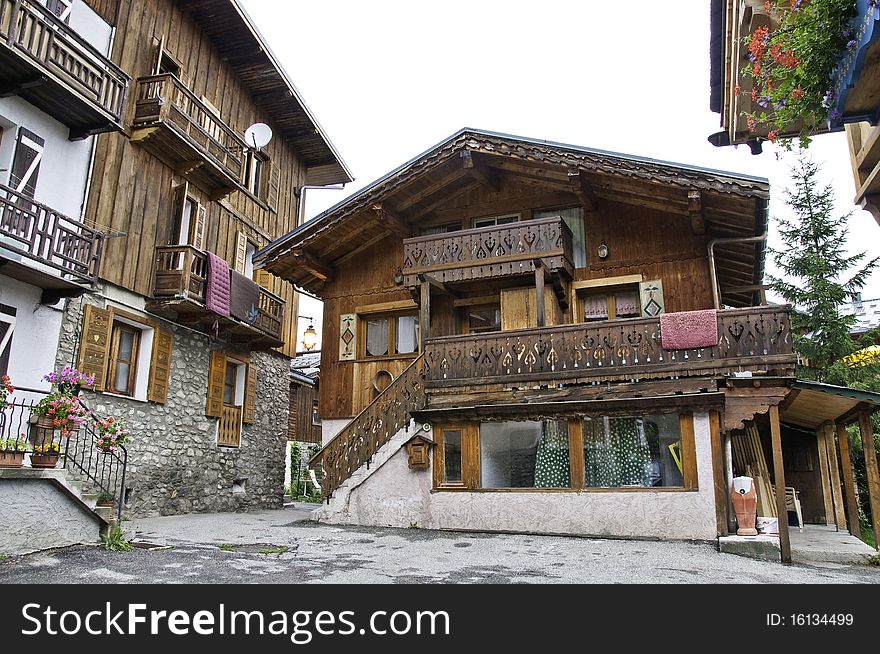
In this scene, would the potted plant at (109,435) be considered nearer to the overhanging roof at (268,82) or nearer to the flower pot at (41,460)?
the flower pot at (41,460)

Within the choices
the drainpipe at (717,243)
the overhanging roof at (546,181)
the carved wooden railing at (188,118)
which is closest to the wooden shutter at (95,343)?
the overhanging roof at (546,181)

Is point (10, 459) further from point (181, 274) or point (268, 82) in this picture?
point (268, 82)

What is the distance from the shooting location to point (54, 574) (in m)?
7.34

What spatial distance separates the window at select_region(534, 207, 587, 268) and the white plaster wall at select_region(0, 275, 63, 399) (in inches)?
405

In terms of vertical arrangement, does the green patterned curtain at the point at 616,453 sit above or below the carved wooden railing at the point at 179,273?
below

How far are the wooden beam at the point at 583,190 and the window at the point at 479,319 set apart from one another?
300 centimetres

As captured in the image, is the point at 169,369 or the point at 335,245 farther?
the point at 335,245

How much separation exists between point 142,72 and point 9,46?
4759 mm

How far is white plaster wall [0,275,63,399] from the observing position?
38.2 feet

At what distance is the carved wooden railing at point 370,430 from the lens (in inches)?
544

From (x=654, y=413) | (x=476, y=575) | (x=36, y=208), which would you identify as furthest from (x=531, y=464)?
(x=36, y=208)

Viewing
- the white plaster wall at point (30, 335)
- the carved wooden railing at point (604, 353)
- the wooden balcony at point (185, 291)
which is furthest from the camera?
the wooden balcony at point (185, 291)

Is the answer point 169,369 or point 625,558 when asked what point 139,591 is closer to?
A: point 625,558

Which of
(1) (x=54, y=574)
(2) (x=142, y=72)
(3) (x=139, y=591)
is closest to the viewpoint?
(3) (x=139, y=591)
